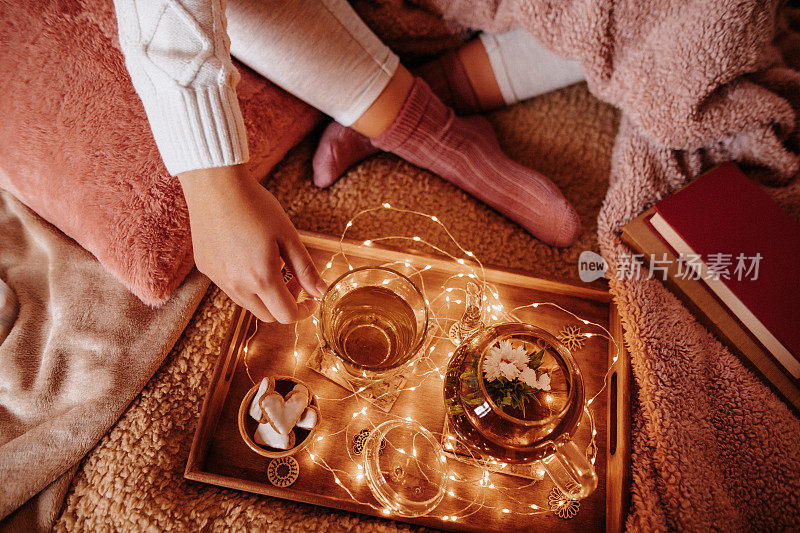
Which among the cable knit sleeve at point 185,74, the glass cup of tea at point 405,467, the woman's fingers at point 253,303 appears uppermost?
the cable knit sleeve at point 185,74

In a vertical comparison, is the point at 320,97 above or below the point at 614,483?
above

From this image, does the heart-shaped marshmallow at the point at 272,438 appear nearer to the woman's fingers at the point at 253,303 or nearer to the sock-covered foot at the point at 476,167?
the woman's fingers at the point at 253,303

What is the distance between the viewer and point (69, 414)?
0.55m

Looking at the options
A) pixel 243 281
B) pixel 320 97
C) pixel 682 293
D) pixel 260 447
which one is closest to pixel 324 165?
pixel 320 97

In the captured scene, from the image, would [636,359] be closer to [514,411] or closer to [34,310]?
[514,411]

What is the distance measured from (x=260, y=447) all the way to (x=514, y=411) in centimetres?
25

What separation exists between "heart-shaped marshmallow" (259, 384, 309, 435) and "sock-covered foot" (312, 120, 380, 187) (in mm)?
331

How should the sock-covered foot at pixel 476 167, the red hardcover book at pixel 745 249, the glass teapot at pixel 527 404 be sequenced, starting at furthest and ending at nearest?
the sock-covered foot at pixel 476 167 < the red hardcover book at pixel 745 249 < the glass teapot at pixel 527 404

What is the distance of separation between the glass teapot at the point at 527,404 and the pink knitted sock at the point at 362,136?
37 cm

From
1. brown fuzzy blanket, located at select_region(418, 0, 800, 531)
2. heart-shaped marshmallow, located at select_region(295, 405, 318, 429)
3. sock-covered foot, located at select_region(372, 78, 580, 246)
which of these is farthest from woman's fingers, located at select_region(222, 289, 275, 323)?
brown fuzzy blanket, located at select_region(418, 0, 800, 531)

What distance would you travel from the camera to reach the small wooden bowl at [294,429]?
0.47 meters

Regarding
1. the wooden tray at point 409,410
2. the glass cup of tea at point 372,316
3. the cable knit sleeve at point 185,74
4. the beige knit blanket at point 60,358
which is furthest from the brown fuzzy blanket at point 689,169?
the beige knit blanket at point 60,358

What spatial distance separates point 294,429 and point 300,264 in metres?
0.17

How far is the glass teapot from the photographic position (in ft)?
1.32
